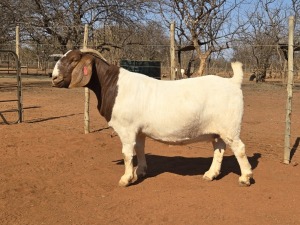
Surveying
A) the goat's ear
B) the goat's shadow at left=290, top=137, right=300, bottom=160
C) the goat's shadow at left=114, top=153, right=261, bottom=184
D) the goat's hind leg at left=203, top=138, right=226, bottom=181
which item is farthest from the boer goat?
the goat's shadow at left=290, top=137, right=300, bottom=160

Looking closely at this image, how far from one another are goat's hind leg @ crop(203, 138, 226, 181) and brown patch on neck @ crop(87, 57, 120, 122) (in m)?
1.64

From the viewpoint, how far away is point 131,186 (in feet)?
17.2

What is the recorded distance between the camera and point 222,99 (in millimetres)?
5000

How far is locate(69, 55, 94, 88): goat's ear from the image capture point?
5.12 meters

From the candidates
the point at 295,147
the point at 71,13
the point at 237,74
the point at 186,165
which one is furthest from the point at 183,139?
the point at 71,13

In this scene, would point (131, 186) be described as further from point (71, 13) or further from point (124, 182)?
point (71, 13)

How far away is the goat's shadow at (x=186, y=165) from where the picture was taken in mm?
5926

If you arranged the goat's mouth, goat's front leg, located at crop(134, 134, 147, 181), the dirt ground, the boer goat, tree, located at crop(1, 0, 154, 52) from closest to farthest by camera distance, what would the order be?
the dirt ground < the boer goat < the goat's mouth < goat's front leg, located at crop(134, 134, 147, 181) < tree, located at crop(1, 0, 154, 52)

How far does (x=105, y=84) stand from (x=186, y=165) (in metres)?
2.08

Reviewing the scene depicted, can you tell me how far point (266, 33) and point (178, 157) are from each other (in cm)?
2870

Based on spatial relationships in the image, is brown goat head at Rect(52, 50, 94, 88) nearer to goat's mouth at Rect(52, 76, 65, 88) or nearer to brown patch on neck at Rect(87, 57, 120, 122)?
goat's mouth at Rect(52, 76, 65, 88)

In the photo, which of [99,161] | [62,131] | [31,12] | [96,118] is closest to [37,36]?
[31,12]

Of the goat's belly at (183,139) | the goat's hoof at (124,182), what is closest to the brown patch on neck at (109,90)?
the goat's belly at (183,139)

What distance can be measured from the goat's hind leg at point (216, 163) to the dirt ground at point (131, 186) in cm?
12
